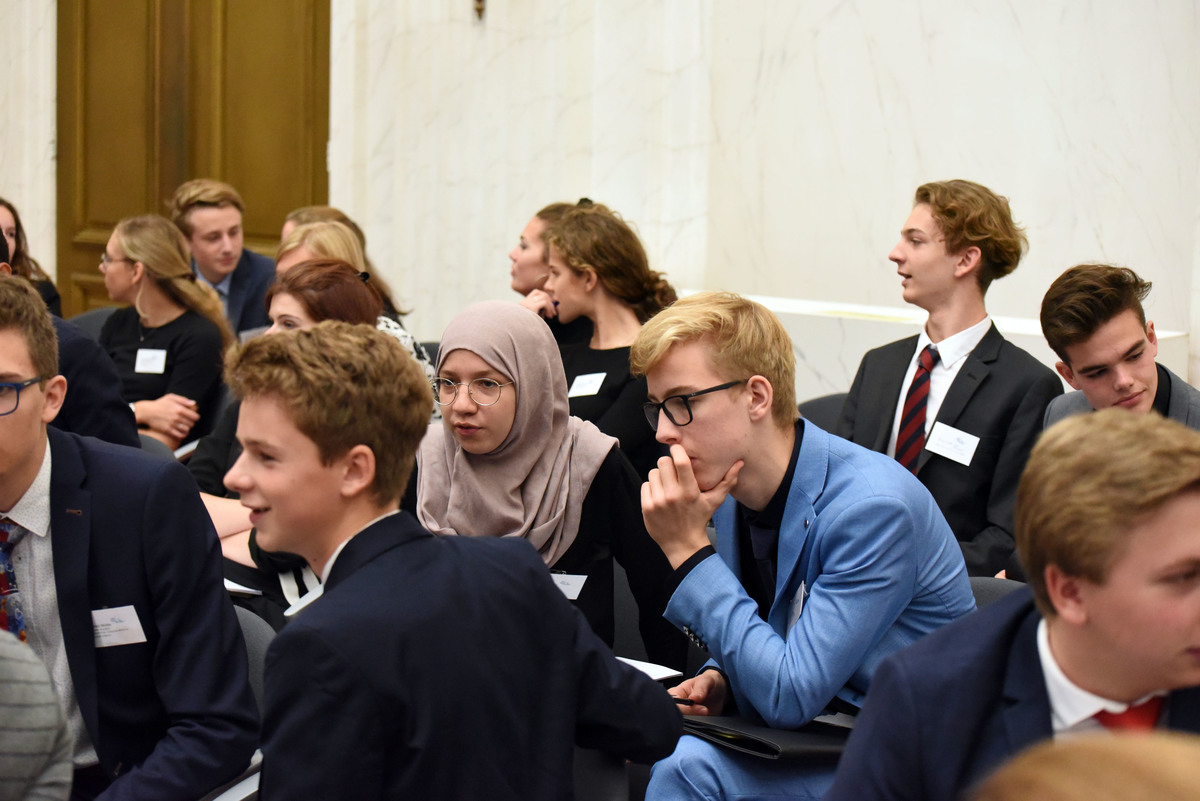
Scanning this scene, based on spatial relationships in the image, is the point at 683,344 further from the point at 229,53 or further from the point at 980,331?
the point at 229,53

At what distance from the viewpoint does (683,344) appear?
6.61ft

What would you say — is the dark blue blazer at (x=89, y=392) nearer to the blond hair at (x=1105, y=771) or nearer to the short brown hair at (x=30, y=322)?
the short brown hair at (x=30, y=322)

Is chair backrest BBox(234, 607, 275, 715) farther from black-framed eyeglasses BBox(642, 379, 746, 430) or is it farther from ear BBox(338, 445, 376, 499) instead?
black-framed eyeglasses BBox(642, 379, 746, 430)

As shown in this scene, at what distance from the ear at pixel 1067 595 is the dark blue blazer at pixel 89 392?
89.1 inches

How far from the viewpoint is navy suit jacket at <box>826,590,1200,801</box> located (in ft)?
3.93

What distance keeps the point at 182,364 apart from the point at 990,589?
11.1 feet

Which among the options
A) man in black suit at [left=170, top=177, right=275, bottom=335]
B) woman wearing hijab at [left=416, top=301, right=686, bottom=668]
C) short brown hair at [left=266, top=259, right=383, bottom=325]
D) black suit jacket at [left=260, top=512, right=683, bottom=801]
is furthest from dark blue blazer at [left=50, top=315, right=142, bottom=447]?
man in black suit at [left=170, top=177, right=275, bottom=335]

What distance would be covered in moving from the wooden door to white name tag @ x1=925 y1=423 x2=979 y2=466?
15.2 feet

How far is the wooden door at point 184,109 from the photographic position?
6730 mm

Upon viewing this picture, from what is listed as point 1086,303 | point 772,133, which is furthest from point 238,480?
point 772,133

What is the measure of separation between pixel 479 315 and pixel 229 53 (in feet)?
16.3

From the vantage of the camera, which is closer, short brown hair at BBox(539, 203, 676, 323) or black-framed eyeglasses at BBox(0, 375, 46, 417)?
black-framed eyeglasses at BBox(0, 375, 46, 417)

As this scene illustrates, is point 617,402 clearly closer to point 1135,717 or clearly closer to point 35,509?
point 35,509

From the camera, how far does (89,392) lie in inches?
109
